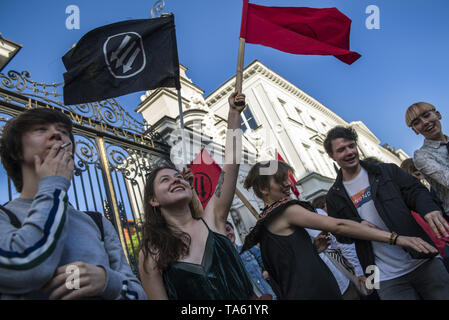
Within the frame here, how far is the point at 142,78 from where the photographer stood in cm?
359

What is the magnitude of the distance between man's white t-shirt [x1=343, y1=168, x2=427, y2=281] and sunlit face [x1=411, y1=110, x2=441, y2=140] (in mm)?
817

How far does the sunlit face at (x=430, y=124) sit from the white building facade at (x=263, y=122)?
14.8 ft

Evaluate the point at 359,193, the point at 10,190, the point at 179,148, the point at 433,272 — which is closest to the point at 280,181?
the point at 359,193

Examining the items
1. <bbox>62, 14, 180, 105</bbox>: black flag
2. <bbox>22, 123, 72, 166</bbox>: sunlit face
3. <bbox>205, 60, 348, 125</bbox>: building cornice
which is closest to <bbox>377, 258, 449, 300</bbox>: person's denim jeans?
<bbox>22, 123, 72, 166</bbox>: sunlit face

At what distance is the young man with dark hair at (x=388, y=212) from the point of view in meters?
2.16

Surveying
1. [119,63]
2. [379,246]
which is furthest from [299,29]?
[379,246]

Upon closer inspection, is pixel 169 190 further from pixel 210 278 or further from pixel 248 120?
pixel 248 120

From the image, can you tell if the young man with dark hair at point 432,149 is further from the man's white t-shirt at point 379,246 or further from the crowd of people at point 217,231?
the man's white t-shirt at point 379,246

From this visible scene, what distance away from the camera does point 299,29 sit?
11.8 feet

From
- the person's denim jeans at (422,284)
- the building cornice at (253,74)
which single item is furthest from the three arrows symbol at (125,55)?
the building cornice at (253,74)

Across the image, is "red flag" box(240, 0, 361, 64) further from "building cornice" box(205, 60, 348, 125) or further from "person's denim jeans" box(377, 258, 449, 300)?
"building cornice" box(205, 60, 348, 125)

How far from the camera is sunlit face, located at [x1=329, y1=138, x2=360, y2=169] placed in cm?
272
